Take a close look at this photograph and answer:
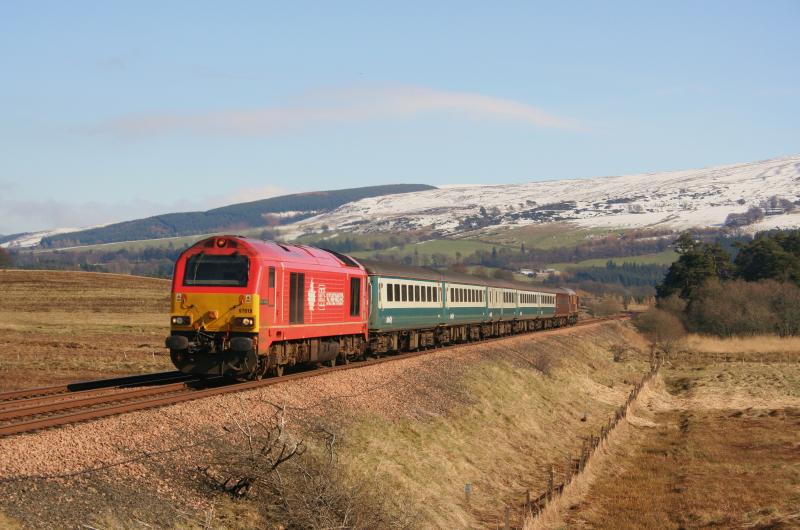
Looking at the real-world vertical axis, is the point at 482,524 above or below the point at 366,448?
below

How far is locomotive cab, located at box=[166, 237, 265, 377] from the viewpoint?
23609 millimetres

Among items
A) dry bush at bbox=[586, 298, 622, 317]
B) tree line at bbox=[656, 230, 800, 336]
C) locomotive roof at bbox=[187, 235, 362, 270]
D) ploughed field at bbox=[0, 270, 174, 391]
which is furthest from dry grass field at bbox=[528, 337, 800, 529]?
dry bush at bbox=[586, 298, 622, 317]

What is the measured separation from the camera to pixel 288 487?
15.5m

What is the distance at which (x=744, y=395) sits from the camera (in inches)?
2099

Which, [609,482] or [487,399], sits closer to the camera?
[609,482]

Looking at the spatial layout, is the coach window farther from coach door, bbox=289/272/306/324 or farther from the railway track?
coach door, bbox=289/272/306/324

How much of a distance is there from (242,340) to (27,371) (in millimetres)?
14782

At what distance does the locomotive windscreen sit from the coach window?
8456mm

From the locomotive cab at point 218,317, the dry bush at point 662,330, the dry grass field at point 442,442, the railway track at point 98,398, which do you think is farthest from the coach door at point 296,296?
the dry bush at point 662,330

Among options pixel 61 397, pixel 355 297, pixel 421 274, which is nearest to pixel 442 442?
pixel 355 297

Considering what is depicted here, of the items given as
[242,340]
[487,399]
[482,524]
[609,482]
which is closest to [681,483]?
[609,482]

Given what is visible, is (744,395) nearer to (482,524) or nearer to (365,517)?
(482,524)

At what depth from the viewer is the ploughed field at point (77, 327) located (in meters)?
35.2

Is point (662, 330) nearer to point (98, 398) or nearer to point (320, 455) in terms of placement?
point (320, 455)
